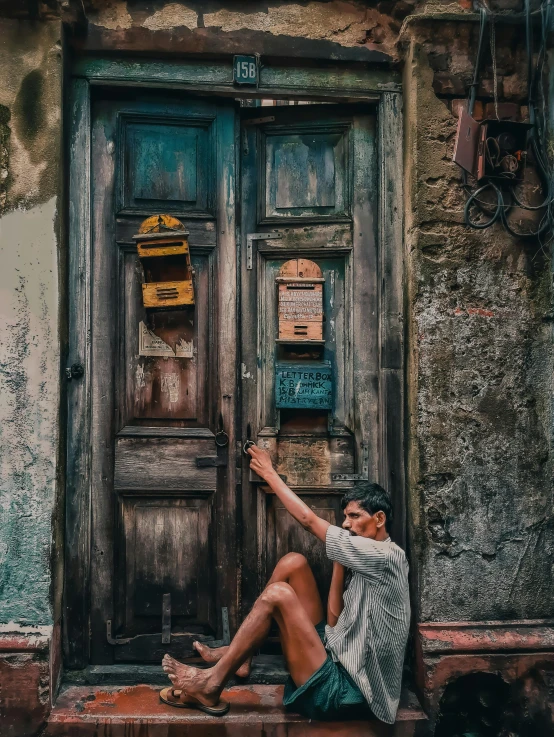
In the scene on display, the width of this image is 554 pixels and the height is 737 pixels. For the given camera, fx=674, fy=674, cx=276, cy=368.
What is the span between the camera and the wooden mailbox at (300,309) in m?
3.51

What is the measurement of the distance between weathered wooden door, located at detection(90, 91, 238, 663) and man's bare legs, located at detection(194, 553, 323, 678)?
0.63 feet

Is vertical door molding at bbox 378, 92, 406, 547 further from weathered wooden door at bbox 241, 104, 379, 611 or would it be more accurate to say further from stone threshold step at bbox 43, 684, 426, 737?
stone threshold step at bbox 43, 684, 426, 737

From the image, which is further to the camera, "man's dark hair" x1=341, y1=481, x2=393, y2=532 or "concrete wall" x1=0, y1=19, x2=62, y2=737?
"concrete wall" x1=0, y1=19, x2=62, y2=737

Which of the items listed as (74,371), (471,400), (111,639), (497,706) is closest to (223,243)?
(74,371)

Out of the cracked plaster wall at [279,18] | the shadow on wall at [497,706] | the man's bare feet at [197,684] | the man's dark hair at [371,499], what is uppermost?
the cracked plaster wall at [279,18]

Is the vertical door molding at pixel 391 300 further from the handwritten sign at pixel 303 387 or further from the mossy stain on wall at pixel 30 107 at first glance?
the mossy stain on wall at pixel 30 107

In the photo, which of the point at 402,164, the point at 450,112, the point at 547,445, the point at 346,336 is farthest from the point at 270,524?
the point at 450,112

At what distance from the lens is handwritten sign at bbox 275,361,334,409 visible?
352 centimetres

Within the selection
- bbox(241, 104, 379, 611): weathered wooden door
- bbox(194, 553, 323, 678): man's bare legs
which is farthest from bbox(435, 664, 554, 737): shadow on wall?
bbox(241, 104, 379, 611): weathered wooden door

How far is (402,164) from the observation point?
351cm

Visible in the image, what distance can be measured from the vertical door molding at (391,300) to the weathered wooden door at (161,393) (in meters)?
0.78

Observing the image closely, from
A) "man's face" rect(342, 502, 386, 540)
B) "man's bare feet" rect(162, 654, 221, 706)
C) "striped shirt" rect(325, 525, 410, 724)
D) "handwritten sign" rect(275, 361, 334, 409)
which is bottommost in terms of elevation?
"man's bare feet" rect(162, 654, 221, 706)

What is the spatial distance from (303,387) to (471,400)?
84 cm

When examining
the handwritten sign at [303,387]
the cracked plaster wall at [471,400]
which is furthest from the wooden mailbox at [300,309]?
the cracked plaster wall at [471,400]
